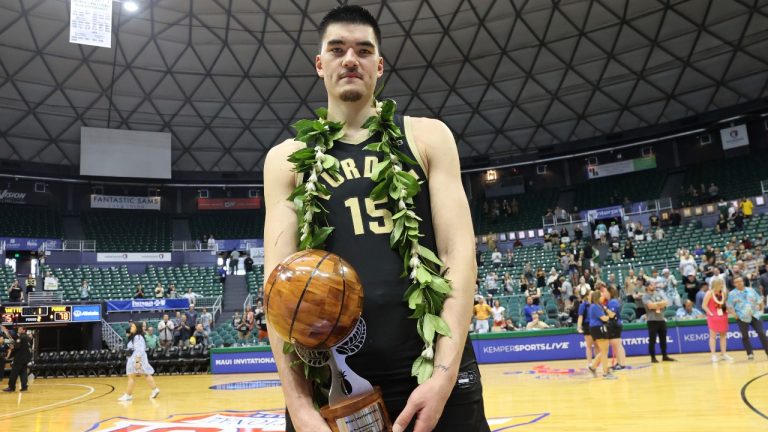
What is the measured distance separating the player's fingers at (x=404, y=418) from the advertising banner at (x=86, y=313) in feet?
71.7

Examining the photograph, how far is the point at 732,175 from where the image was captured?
27750 mm

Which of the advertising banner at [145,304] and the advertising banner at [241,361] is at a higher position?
the advertising banner at [145,304]

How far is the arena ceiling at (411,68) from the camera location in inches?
1047

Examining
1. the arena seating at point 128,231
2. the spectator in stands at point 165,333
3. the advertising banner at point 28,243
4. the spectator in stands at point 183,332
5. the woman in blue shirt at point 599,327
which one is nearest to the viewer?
the woman in blue shirt at point 599,327

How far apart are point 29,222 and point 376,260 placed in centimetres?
3429

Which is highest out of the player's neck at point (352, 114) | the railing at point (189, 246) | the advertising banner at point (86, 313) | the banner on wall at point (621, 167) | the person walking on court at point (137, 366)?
the banner on wall at point (621, 167)

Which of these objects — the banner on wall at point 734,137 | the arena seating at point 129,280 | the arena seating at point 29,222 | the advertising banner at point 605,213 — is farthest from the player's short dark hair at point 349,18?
the arena seating at point 29,222

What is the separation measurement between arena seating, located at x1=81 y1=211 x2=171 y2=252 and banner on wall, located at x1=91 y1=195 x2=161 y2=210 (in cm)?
38

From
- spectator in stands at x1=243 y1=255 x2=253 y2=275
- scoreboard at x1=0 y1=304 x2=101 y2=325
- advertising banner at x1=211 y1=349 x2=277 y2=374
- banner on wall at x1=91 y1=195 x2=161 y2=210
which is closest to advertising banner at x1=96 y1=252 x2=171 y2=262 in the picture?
banner on wall at x1=91 y1=195 x2=161 y2=210

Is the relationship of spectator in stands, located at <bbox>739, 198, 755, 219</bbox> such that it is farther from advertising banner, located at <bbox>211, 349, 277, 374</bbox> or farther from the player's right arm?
the player's right arm

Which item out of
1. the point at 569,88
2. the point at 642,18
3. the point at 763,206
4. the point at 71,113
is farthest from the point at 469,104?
the point at 71,113

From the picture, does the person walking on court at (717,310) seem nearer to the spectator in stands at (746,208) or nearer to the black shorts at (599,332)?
the black shorts at (599,332)

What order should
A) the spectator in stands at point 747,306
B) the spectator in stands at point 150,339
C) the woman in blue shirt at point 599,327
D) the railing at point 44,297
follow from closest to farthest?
the woman in blue shirt at point 599,327
the spectator in stands at point 747,306
the spectator in stands at point 150,339
the railing at point 44,297

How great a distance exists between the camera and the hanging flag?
64.4 feet
